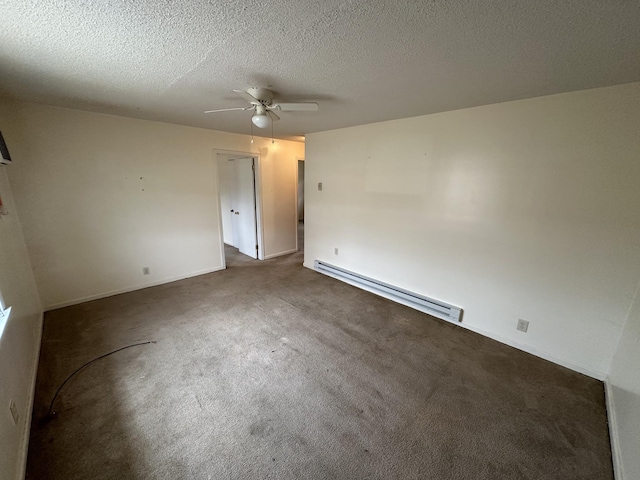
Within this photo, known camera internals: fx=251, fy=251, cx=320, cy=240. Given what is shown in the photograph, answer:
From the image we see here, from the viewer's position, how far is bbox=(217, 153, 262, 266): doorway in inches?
189

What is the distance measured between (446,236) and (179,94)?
119 inches

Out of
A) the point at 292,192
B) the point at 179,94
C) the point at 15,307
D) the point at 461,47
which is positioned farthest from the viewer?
the point at 292,192

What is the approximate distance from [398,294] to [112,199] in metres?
3.90

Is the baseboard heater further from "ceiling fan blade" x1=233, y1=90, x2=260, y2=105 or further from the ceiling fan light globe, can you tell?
"ceiling fan blade" x1=233, y1=90, x2=260, y2=105

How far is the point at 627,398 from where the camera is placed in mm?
1608

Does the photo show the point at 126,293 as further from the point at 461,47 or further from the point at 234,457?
the point at 461,47

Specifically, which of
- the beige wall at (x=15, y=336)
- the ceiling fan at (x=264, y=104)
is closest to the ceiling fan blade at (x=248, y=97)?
the ceiling fan at (x=264, y=104)

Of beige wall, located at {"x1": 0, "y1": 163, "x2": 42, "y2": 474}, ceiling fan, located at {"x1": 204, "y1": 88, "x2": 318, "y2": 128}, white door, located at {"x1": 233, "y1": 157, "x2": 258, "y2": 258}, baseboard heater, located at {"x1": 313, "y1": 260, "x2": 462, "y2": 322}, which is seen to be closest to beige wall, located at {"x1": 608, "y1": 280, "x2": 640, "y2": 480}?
baseboard heater, located at {"x1": 313, "y1": 260, "x2": 462, "y2": 322}

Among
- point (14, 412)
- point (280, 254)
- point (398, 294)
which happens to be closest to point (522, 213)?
point (398, 294)

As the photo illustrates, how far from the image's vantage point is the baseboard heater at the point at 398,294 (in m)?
2.91

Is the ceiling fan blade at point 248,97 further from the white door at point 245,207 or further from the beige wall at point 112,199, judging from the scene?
the white door at point 245,207

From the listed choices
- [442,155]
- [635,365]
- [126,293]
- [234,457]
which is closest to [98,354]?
[126,293]

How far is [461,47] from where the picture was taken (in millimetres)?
1388

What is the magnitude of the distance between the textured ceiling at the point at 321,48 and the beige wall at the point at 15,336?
46.4 inches
